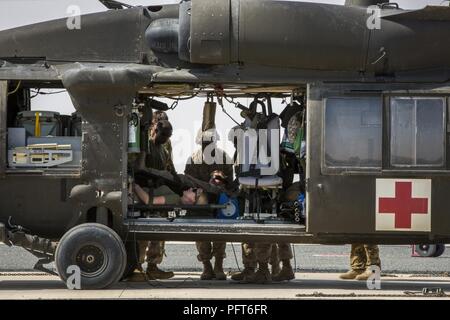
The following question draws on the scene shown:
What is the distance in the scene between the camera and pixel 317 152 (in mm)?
12258

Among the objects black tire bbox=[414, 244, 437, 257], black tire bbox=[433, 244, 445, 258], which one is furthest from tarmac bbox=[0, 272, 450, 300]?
black tire bbox=[414, 244, 437, 257]

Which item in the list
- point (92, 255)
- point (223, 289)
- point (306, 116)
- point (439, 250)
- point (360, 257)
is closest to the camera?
point (92, 255)

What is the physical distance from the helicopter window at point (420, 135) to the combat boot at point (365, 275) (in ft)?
6.63

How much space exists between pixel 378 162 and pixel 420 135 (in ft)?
1.94

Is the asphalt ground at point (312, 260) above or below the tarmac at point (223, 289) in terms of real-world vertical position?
below

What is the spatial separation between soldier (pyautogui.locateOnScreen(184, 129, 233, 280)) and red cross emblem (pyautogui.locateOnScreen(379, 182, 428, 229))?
2309mm

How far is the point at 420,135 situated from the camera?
12.3m

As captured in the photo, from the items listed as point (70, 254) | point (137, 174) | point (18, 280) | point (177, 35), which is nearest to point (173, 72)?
point (177, 35)

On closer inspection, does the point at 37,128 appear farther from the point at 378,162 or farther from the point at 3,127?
the point at 378,162

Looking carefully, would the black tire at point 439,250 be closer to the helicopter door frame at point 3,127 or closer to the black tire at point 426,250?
the black tire at point 426,250

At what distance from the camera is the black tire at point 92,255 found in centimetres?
1195

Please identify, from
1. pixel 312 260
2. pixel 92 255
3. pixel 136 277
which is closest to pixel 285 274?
pixel 136 277

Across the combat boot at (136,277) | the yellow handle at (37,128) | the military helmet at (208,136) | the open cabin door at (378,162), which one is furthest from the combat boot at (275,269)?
the yellow handle at (37,128)

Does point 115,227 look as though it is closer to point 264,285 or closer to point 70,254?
point 70,254
